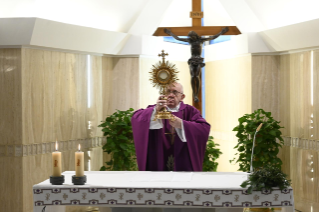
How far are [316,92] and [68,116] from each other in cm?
411

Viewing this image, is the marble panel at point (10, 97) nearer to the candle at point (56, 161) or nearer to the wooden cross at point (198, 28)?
the candle at point (56, 161)

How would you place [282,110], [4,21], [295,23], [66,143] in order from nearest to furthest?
[4,21], [295,23], [66,143], [282,110]

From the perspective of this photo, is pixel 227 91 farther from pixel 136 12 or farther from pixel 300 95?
pixel 136 12

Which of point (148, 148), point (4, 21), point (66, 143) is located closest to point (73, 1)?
point (4, 21)

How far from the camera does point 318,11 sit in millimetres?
5863

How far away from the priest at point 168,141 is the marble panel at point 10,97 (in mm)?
2195

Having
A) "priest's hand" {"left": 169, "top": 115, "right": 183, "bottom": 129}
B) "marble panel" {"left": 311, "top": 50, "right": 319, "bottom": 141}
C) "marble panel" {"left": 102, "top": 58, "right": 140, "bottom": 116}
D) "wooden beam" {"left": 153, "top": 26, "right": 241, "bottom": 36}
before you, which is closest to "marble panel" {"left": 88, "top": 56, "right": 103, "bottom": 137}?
"marble panel" {"left": 102, "top": 58, "right": 140, "bottom": 116}

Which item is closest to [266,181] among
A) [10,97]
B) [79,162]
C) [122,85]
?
[79,162]

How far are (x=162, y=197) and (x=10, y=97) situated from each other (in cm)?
364

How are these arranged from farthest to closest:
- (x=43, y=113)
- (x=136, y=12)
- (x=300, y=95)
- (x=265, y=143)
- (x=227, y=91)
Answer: (x=227, y=91) → (x=136, y=12) → (x=300, y=95) → (x=265, y=143) → (x=43, y=113)

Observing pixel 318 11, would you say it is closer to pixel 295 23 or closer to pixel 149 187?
pixel 295 23

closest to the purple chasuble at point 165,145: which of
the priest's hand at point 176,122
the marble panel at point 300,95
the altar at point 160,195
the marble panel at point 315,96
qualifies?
the priest's hand at point 176,122

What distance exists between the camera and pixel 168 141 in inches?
183

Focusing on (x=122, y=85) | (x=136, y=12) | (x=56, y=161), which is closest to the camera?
(x=56, y=161)
